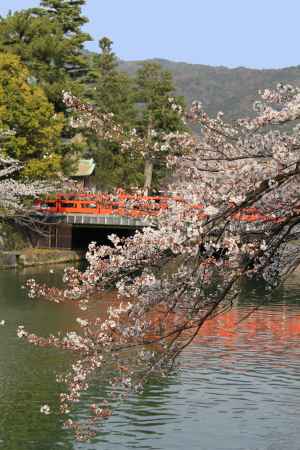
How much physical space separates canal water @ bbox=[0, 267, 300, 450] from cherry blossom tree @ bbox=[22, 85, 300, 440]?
2.91 ft

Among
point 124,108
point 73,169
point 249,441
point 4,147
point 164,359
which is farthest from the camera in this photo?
point 124,108

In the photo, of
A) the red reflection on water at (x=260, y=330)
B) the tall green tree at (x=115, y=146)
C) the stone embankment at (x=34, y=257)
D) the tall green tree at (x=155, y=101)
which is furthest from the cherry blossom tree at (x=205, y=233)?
the tall green tree at (x=115, y=146)

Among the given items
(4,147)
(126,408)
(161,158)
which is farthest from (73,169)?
(161,158)

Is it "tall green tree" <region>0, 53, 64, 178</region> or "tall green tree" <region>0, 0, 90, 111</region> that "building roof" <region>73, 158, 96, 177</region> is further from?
"tall green tree" <region>0, 53, 64, 178</region>

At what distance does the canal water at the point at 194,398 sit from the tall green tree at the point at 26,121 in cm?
1999

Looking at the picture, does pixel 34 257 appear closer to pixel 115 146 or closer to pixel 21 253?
pixel 21 253

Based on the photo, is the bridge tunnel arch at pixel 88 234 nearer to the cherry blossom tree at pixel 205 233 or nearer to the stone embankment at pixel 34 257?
the stone embankment at pixel 34 257

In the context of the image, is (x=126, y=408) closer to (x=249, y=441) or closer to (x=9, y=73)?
(x=249, y=441)

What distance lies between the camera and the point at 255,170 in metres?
10.6

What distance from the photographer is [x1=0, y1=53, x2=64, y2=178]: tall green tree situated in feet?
151

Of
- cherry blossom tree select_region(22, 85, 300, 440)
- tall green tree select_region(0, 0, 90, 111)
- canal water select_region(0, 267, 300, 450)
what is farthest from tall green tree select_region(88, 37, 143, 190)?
cherry blossom tree select_region(22, 85, 300, 440)

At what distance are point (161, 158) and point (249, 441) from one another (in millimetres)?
5857

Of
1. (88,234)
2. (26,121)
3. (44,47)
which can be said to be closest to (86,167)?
(88,234)

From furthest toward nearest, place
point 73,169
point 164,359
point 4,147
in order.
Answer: point 73,169 → point 4,147 → point 164,359
